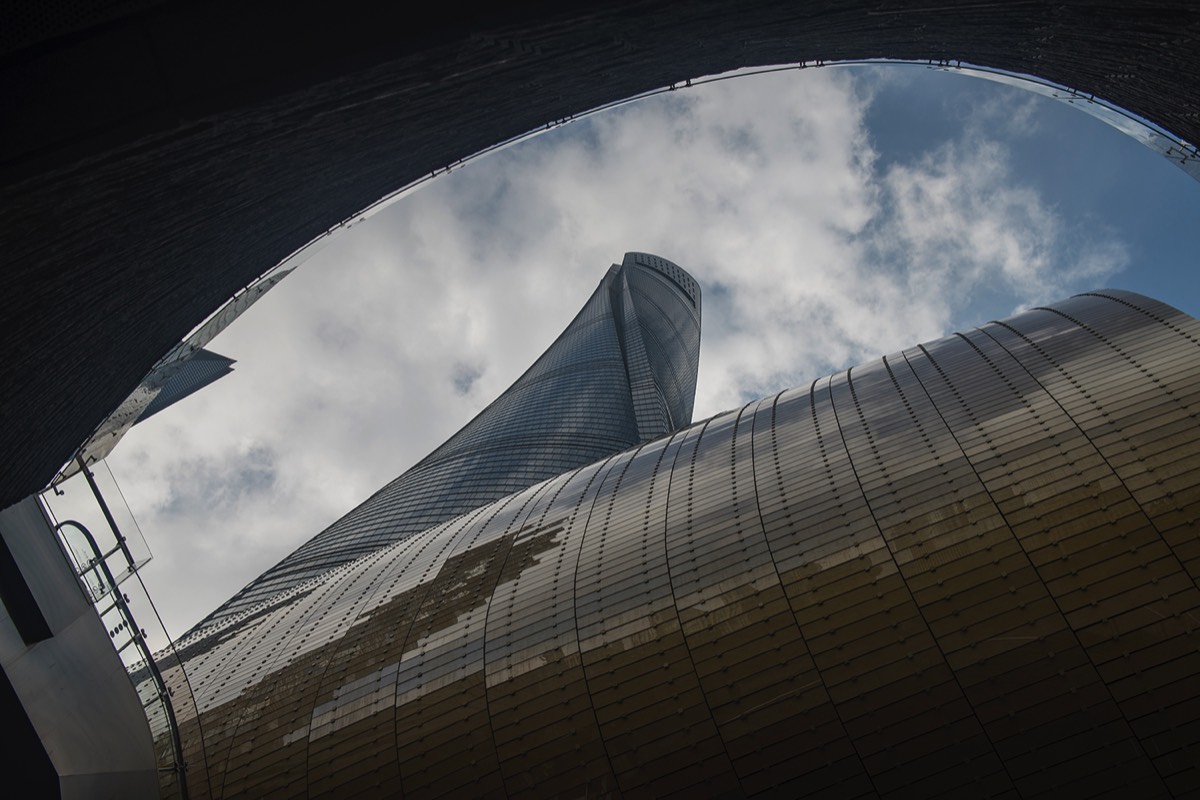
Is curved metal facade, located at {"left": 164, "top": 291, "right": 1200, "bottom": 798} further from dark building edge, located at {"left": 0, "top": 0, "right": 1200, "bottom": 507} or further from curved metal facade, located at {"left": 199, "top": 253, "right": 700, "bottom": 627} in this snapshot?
curved metal facade, located at {"left": 199, "top": 253, "right": 700, "bottom": 627}

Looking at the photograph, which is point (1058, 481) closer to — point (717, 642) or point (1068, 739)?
point (1068, 739)

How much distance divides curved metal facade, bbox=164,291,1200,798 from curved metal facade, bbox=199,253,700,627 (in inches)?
1365

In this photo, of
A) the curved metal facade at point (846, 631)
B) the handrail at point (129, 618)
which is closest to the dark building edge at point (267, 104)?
the handrail at point (129, 618)

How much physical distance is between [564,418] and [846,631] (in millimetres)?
71718

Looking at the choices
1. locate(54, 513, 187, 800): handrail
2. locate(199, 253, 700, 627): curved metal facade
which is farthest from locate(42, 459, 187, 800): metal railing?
locate(199, 253, 700, 627): curved metal facade

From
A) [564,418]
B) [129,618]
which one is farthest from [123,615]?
[564,418]

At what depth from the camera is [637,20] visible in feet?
42.6

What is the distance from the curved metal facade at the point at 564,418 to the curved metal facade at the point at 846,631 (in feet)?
114

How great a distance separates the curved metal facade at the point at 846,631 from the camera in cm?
1661

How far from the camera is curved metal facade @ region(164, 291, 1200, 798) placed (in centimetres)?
1661

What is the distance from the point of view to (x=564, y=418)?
89.1 metres

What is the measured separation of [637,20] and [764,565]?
13.1 meters

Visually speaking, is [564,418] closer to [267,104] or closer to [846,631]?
[846,631]

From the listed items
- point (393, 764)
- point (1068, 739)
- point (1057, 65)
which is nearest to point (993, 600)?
point (1068, 739)
